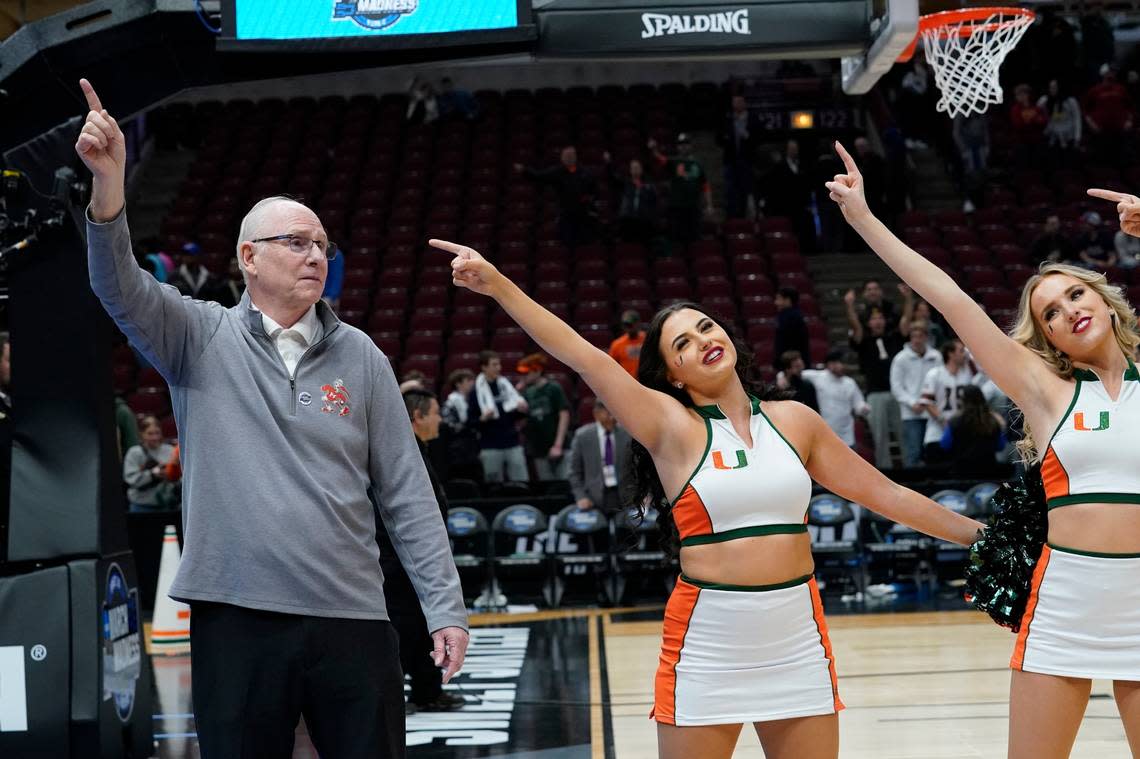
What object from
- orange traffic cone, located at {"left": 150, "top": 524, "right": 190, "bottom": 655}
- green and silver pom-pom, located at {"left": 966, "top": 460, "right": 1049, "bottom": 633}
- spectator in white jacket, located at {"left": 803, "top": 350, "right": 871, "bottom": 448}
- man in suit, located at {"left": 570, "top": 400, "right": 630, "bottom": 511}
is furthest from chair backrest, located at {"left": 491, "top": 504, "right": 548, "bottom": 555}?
green and silver pom-pom, located at {"left": 966, "top": 460, "right": 1049, "bottom": 633}

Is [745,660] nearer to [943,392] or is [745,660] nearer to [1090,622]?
[1090,622]

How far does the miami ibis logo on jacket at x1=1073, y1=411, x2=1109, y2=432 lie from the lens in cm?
356

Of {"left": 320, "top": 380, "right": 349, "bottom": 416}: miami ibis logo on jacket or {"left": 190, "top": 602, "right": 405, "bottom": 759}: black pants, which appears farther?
{"left": 320, "top": 380, "right": 349, "bottom": 416}: miami ibis logo on jacket

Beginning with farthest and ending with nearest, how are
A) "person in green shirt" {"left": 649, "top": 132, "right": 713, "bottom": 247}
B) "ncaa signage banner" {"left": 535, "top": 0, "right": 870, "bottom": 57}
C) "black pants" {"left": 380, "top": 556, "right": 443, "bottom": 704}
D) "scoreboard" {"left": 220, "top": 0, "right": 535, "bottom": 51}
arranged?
"person in green shirt" {"left": 649, "top": 132, "right": 713, "bottom": 247} → "black pants" {"left": 380, "top": 556, "right": 443, "bottom": 704} → "ncaa signage banner" {"left": 535, "top": 0, "right": 870, "bottom": 57} → "scoreboard" {"left": 220, "top": 0, "right": 535, "bottom": 51}

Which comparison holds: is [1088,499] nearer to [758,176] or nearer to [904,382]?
[904,382]

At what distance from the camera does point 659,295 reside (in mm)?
15656

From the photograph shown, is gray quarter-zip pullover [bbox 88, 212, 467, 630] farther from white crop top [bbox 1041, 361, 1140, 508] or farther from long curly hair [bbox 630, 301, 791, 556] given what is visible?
white crop top [bbox 1041, 361, 1140, 508]

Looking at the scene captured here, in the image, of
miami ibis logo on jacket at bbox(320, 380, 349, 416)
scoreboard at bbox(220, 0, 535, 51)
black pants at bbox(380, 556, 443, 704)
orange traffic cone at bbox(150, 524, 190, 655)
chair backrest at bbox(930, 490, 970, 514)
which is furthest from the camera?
chair backrest at bbox(930, 490, 970, 514)

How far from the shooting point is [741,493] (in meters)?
3.35

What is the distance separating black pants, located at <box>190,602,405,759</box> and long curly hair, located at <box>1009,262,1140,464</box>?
2013mm

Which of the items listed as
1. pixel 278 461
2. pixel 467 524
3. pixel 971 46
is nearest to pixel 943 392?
pixel 467 524

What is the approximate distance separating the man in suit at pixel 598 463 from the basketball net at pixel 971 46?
513 centimetres

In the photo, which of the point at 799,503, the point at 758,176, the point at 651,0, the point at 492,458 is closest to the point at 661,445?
the point at 799,503

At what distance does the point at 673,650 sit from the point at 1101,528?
1.18 metres
